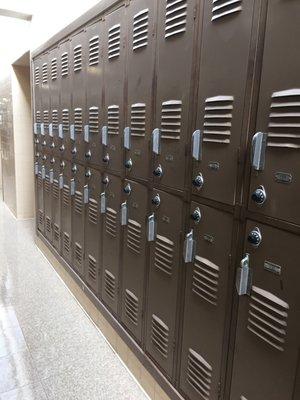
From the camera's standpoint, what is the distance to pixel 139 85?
198 cm

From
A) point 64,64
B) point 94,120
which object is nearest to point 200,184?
point 94,120

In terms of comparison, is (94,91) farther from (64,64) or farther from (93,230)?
(93,230)

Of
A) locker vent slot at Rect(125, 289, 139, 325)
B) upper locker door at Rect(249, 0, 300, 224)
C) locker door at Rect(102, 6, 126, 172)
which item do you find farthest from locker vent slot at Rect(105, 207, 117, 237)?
upper locker door at Rect(249, 0, 300, 224)

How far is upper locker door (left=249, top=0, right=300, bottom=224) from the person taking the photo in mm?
1069

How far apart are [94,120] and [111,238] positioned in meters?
0.93

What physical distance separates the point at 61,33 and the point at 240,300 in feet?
9.60

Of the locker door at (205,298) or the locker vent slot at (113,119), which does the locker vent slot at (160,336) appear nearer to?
the locker door at (205,298)

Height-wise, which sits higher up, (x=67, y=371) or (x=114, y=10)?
(x=114, y=10)

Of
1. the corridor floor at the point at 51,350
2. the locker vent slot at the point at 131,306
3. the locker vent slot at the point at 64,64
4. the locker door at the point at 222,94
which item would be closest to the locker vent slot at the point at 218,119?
the locker door at the point at 222,94

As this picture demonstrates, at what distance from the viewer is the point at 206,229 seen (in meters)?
1.51

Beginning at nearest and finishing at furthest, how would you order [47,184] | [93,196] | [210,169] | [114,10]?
[210,169]
[114,10]
[93,196]
[47,184]

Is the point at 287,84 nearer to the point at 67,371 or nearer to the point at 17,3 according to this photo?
the point at 67,371

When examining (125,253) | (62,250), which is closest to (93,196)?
(125,253)

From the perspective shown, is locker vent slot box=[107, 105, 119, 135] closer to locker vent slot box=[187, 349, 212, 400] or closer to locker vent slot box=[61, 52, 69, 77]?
locker vent slot box=[61, 52, 69, 77]
